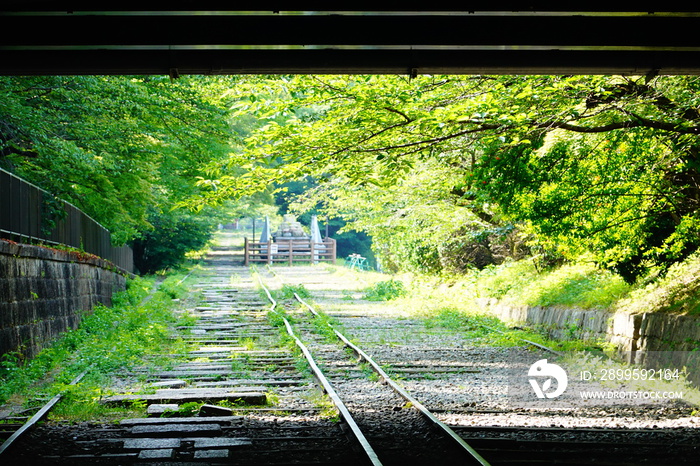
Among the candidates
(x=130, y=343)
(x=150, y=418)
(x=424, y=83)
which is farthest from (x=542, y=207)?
(x=130, y=343)

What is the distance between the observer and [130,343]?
14.6 m

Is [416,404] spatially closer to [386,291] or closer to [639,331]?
[639,331]

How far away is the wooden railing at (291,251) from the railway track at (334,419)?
130 feet

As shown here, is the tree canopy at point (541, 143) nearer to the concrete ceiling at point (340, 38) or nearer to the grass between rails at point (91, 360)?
the concrete ceiling at point (340, 38)

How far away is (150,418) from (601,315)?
805 cm

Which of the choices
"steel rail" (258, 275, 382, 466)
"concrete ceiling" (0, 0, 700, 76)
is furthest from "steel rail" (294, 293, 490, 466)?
"concrete ceiling" (0, 0, 700, 76)

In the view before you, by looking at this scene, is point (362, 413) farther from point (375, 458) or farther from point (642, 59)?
point (642, 59)

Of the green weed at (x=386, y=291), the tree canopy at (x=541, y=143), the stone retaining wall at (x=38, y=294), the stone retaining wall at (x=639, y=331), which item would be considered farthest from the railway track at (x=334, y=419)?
the green weed at (x=386, y=291)

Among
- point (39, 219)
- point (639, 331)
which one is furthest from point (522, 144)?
point (39, 219)

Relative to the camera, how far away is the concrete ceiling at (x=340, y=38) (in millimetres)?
6637

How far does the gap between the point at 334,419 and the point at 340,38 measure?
13.6 ft

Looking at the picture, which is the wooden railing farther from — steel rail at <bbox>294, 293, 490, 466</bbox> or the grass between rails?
steel rail at <bbox>294, 293, 490, 466</bbox>
